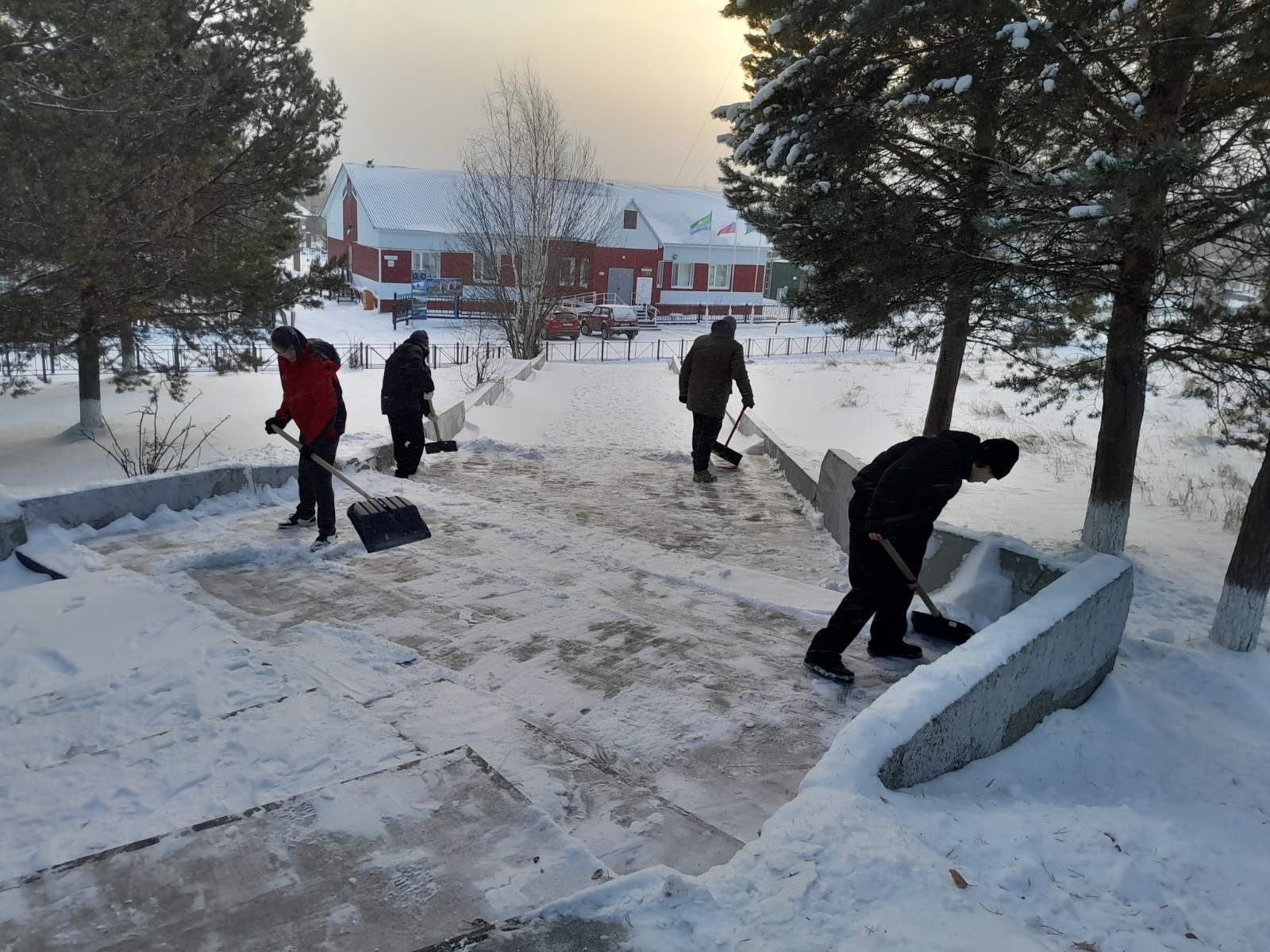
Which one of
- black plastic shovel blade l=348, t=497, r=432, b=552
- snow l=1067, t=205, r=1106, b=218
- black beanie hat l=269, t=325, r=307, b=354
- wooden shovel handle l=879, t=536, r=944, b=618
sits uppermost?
snow l=1067, t=205, r=1106, b=218

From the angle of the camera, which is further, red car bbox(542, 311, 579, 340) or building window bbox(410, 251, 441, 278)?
building window bbox(410, 251, 441, 278)

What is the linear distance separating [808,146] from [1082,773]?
15.6 feet

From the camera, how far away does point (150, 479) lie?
21.4 feet

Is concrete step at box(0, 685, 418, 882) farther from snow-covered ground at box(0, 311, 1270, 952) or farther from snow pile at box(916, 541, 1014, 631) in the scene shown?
snow pile at box(916, 541, 1014, 631)

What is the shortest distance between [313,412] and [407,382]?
2.05 m

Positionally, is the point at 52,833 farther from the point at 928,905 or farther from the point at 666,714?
the point at 928,905

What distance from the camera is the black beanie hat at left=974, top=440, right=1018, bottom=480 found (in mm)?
4418

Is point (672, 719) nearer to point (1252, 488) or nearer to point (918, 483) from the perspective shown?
point (918, 483)

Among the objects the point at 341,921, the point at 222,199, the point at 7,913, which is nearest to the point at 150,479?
the point at 7,913

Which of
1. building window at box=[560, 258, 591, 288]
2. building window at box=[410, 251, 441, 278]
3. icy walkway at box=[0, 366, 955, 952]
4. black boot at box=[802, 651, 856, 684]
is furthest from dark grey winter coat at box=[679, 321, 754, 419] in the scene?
building window at box=[410, 251, 441, 278]

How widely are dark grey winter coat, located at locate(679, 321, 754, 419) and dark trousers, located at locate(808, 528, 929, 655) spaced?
457cm

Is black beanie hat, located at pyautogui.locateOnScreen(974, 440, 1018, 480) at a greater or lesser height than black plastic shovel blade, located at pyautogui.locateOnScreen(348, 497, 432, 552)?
greater

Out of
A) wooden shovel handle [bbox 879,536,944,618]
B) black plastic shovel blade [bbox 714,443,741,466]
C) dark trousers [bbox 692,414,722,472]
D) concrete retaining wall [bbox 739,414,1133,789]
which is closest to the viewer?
concrete retaining wall [bbox 739,414,1133,789]

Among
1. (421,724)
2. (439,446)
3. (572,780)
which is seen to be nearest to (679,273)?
(439,446)
